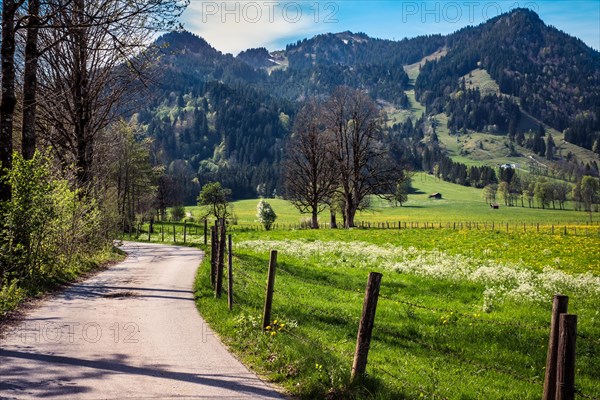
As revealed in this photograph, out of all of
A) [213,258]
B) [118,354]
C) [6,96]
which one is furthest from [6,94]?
[118,354]

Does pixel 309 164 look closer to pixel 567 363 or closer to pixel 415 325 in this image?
pixel 415 325

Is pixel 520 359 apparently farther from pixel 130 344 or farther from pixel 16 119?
pixel 16 119

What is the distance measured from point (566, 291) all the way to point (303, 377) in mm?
13280

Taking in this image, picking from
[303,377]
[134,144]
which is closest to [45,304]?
[303,377]

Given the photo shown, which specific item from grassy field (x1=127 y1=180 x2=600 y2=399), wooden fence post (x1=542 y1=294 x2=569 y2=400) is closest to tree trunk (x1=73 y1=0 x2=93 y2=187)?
grassy field (x1=127 y1=180 x2=600 y2=399)

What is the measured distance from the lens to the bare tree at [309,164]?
60312 mm

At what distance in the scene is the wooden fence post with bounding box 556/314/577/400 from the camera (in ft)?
16.0

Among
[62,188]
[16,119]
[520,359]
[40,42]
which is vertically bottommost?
[520,359]

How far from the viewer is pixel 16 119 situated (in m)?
26.4

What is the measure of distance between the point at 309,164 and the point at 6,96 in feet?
161

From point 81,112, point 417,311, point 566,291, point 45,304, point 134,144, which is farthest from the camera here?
point 134,144

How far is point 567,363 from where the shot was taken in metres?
4.89

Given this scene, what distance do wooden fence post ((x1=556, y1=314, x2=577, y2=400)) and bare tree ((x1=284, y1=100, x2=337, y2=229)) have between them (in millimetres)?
54234

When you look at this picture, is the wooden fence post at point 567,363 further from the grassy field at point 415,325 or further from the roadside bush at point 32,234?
the roadside bush at point 32,234
